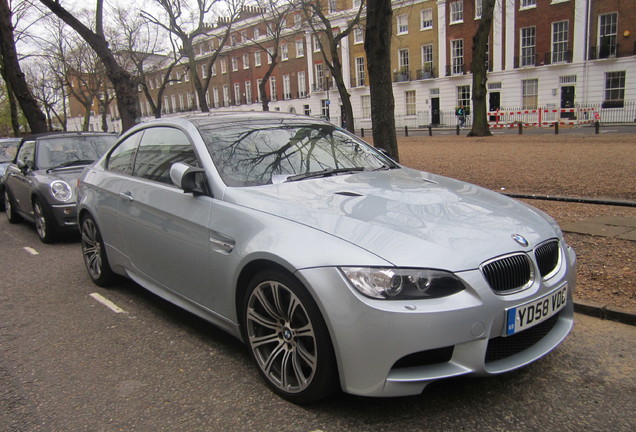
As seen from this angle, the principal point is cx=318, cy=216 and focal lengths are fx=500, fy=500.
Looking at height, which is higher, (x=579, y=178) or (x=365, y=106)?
(x=365, y=106)

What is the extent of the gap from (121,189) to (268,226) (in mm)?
2194

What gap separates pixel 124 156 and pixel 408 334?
11.7ft

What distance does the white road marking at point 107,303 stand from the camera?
4.55 m

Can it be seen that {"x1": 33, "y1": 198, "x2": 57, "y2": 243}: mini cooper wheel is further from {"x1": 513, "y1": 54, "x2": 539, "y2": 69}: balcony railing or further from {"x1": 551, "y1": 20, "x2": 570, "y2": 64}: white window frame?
{"x1": 513, "y1": 54, "x2": 539, "y2": 69}: balcony railing

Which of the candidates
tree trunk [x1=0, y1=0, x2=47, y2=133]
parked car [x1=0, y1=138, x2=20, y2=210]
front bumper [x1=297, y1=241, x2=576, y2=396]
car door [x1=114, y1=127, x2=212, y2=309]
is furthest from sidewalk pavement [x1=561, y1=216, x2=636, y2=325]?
tree trunk [x1=0, y1=0, x2=47, y2=133]

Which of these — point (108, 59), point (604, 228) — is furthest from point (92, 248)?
point (108, 59)

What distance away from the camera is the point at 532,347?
2.77 meters

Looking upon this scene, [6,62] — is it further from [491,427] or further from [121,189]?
[491,427]

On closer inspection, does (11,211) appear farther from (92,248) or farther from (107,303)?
(107,303)

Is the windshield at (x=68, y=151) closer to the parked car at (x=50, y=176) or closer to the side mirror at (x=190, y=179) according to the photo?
the parked car at (x=50, y=176)

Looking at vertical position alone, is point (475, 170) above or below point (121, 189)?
below

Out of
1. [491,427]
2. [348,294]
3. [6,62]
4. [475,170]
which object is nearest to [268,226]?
[348,294]

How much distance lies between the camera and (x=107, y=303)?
15.6 feet

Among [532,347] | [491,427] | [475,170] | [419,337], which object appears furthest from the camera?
[475,170]
